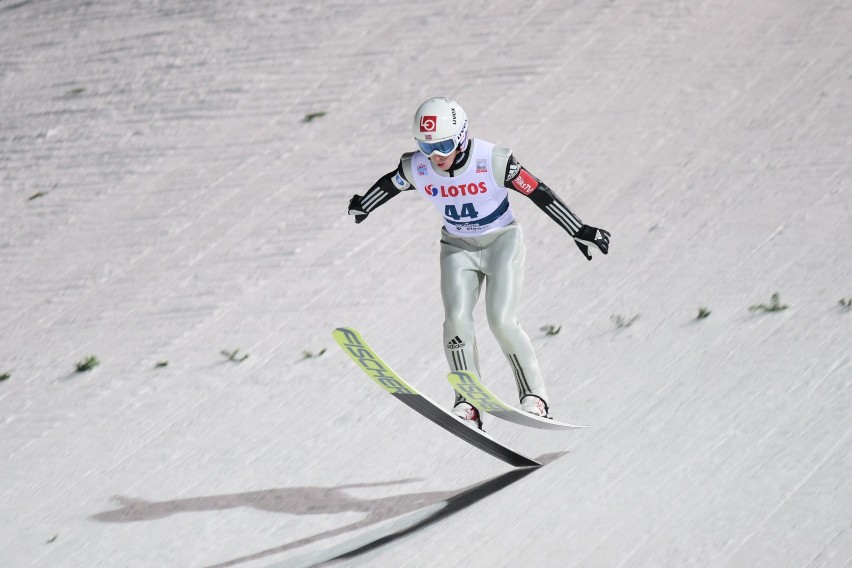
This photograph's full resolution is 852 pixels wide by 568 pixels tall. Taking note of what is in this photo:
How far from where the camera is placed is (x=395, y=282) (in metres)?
9.86

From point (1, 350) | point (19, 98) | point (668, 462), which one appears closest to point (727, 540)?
point (668, 462)

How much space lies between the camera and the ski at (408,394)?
6852 mm

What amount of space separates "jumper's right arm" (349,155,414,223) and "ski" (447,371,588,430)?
3.30ft

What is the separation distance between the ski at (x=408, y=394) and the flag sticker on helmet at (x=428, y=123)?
1.06 m

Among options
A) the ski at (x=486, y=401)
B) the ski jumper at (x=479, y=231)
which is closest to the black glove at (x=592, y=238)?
the ski jumper at (x=479, y=231)

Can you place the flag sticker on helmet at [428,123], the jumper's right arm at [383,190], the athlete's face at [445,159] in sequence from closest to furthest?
the flag sticker on helmet at [428,123], the athlete's face at [445,159], the jumper's right arm at [383,190]

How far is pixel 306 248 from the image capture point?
1055 centimetres

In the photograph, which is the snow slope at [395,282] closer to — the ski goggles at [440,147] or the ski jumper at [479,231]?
the ski jumper at [479,231]

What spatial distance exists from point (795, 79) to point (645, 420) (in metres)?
5.33

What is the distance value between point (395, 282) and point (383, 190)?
2806 millimetres

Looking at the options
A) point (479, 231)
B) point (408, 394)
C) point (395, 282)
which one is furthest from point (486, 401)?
point (395, 282)

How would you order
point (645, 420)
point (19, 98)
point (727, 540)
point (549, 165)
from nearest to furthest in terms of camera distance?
1. point (727, 540)
2. point (645, 420)
3. point (549, 165)
4. point (19, 98)

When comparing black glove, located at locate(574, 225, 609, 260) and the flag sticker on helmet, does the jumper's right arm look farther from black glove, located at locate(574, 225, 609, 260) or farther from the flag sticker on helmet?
black glove, located at locate(574, 225, 609, 260)

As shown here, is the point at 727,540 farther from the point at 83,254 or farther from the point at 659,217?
the point at 83,254
